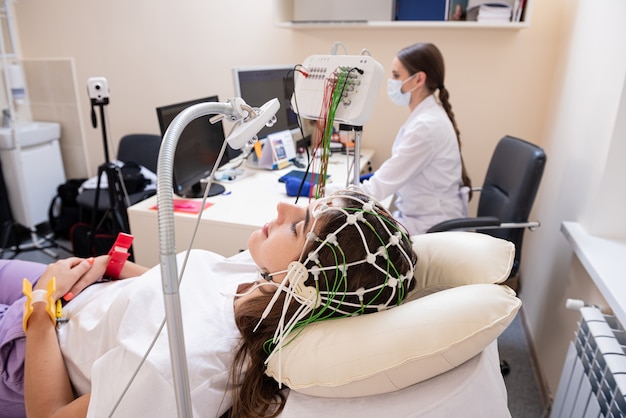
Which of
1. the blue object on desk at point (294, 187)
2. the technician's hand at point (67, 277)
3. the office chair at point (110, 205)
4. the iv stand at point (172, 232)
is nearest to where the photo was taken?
the iv stand at point (172, 232)

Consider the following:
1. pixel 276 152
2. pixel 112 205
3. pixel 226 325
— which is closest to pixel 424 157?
pixel 276 152

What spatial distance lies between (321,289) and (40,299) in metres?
0.75

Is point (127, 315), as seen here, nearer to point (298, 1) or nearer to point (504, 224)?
point (504, 224)

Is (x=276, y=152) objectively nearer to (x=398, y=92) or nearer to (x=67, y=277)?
(x=398, y=92)

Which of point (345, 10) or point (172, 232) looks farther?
point (345, 10)

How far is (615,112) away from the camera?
1.43 meters

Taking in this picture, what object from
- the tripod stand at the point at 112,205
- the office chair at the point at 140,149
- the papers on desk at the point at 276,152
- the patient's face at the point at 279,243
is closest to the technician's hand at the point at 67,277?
the patient's face at the point at 279,243

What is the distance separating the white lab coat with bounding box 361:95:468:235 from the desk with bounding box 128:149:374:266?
0.87 feet

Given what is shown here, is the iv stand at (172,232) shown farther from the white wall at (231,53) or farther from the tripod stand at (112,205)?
the white wall at (231,53)

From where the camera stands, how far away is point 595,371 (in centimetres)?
118

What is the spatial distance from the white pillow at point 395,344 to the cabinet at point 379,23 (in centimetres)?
193

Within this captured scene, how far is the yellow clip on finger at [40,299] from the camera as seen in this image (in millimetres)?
1104

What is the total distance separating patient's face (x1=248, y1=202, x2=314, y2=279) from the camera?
3.20 ft

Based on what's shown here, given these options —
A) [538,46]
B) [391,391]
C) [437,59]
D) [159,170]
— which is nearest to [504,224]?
[437,59]
